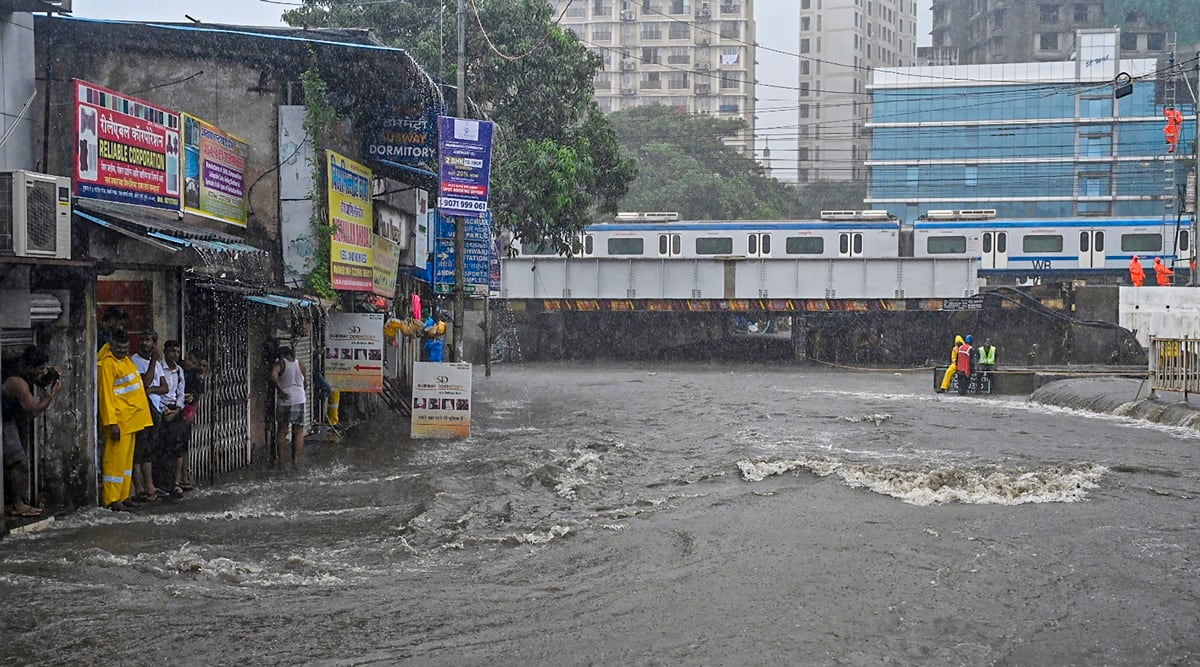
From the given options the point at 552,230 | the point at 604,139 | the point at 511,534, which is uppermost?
the point at 604,139

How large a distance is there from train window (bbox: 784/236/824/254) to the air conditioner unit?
1210 inches

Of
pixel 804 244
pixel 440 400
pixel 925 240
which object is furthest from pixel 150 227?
pixel 925 240

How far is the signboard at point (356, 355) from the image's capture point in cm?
1673

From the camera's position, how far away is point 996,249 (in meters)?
40.0

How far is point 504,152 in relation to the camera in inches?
969

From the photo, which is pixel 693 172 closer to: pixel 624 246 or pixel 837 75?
pixel 624 246

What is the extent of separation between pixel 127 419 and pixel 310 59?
19.5 feet

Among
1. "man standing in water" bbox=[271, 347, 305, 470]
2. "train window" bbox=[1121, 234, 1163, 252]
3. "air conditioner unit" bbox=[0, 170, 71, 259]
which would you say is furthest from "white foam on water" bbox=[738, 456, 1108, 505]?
"train window" bbox=[1121, 234, 1163, 252]

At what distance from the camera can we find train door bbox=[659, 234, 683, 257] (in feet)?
129

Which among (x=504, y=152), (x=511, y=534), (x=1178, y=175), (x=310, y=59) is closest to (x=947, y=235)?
(x=504, y=152)

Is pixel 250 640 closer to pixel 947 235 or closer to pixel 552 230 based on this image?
pixel 552 230

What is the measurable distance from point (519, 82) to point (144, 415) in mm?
15775

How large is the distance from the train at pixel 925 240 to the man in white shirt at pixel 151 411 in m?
27.3

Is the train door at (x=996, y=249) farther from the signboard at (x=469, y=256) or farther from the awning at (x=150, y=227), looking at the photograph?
the awning at (x=150, y=227)
